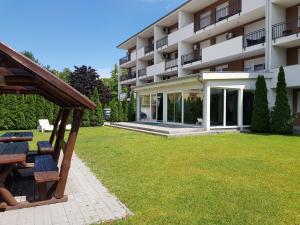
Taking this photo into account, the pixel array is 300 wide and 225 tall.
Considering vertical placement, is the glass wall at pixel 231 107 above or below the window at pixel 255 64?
below

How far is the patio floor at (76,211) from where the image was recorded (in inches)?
189

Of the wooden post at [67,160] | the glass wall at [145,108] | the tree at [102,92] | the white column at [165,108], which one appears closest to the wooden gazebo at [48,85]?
the wooden post at [67,160]

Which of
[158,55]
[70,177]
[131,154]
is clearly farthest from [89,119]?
[70,177]

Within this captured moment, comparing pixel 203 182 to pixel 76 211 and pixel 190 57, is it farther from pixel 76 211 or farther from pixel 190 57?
pixel 190 57

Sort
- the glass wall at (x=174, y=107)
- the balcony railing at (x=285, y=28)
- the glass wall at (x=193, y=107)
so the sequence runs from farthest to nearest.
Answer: the glass wall at (x=174, y=107)
the balcony railing at (x=285, y=28)
the glass wall at (x=193, y=107)

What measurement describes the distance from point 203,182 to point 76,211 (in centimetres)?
303

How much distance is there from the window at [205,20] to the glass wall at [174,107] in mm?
9949

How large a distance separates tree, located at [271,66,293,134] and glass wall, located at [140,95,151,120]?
11.1m

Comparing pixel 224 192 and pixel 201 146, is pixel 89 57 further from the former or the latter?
pixel 224 192

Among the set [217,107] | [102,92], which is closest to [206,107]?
[217,107]

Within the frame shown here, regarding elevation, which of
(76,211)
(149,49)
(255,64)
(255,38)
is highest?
(149,49)

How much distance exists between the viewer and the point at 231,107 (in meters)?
18.7

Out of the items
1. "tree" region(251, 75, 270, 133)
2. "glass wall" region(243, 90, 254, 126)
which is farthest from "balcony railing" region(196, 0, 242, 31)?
"tree" region(251, 75, 270, 133)

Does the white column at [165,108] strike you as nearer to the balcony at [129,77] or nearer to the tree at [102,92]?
the balcony at [129,77]
